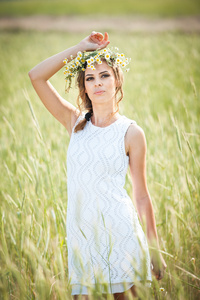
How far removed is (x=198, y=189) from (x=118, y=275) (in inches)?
29.2

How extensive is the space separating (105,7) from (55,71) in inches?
1468

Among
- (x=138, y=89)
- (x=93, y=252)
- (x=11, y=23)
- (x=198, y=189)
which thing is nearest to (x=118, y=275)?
(x=93, y=252)

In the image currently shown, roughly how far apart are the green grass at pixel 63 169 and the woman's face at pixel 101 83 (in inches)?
10.9

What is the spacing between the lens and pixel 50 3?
123 feet

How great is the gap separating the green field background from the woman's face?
29cm

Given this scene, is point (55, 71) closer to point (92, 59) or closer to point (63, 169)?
point (92, 59)

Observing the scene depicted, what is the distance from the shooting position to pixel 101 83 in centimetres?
129

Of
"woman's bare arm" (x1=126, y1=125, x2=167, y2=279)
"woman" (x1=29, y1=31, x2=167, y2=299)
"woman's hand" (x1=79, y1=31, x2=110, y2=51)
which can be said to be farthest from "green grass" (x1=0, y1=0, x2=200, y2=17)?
"woman's bare arm" (x1=126, y1=125, x2=167, y2=279)

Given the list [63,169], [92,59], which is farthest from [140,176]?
[63,169]

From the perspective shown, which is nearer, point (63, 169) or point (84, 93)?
point (84, 93)

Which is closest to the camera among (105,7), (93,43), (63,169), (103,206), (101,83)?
(103,206)

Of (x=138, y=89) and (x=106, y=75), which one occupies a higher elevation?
(x=138, y=89)

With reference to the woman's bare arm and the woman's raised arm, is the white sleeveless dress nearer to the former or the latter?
the woman's bare arm

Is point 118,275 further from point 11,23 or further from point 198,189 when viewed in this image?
point 11,23
